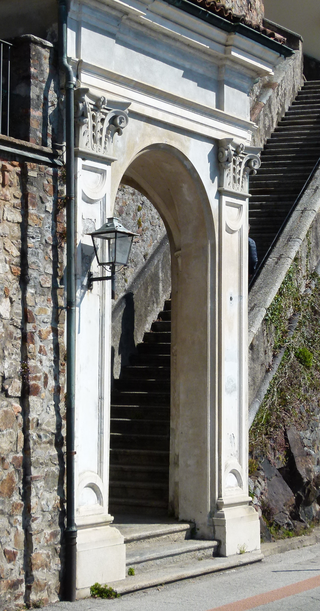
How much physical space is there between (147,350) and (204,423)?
11.8 feet

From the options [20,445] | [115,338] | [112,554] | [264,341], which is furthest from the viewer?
[115,338]

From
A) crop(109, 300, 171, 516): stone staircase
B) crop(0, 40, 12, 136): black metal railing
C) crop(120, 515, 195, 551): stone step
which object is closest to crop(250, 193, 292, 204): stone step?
crop(109, 300, 171, 516): stone staircase

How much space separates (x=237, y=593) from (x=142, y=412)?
12.6 ft

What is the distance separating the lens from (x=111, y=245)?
8031 millimetres

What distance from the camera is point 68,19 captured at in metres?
8.03

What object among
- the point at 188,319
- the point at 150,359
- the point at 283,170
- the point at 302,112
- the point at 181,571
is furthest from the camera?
the point at 302,112

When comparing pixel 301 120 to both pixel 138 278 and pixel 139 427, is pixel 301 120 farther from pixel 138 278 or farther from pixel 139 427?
pixel 139 427

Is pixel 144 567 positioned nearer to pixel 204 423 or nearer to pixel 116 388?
pixel 204 423

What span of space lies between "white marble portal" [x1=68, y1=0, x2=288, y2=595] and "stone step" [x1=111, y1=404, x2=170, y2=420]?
136cm

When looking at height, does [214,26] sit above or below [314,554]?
above

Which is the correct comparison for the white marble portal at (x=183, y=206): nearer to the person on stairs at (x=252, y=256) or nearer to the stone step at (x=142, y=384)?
the stone step at (x=142, y=384)

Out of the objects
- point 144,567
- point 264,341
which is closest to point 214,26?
point 264,341

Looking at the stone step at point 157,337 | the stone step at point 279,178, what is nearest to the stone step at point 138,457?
the stone step at point 157,337

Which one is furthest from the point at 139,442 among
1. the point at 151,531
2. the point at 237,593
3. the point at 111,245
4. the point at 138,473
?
the point at 111,245
